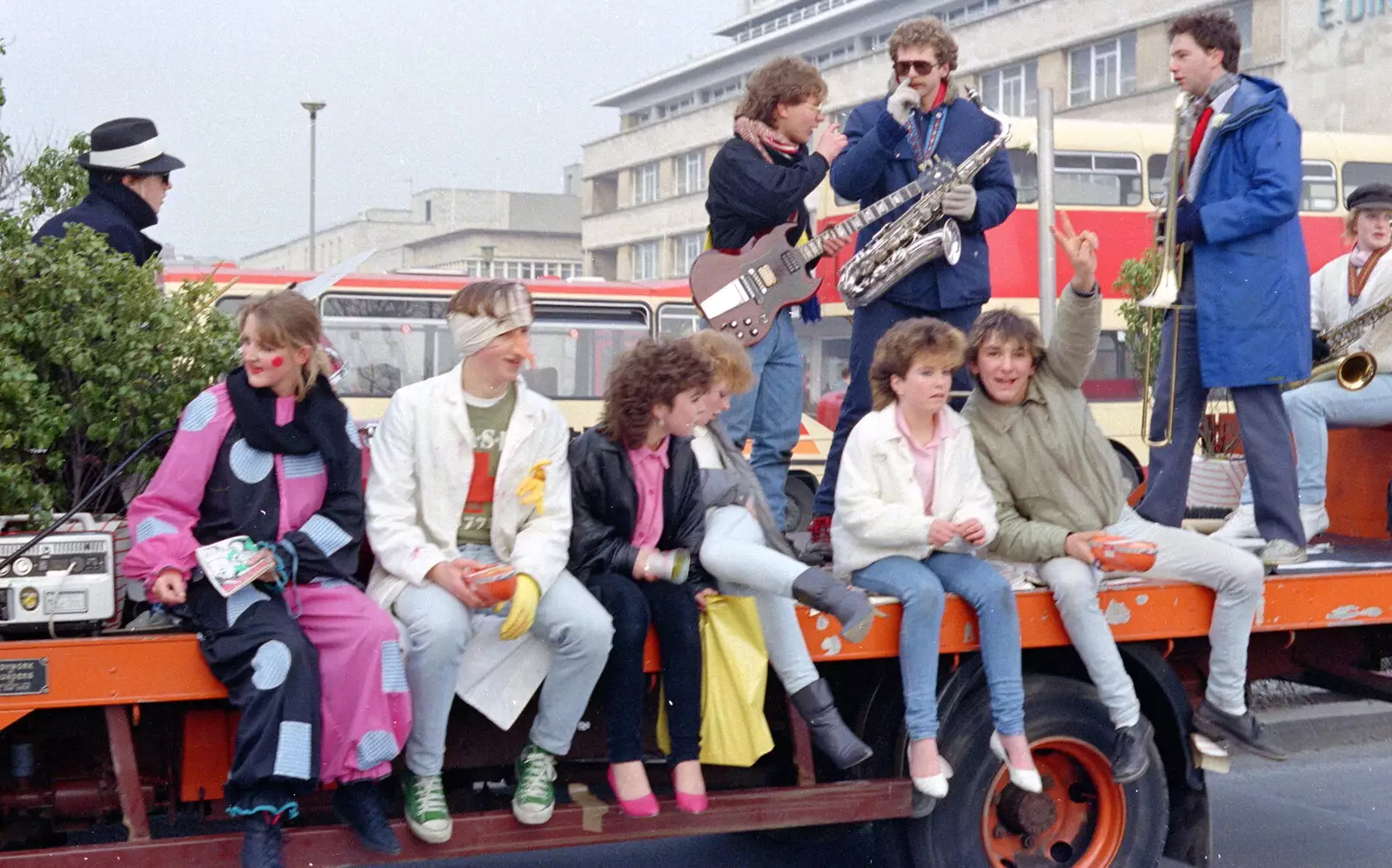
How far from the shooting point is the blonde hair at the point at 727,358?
4590 millimetres

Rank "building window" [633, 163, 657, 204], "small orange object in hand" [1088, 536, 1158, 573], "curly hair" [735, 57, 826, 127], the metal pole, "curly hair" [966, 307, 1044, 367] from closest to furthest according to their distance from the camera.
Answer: "small orange object in hand" [1088, 536, 1158, 573], "curly hair" [966, 307, 1044, 367], "curly hair" [735, 57, 826, 127], the metal pole, "building window" [633, 163, 657, 204]

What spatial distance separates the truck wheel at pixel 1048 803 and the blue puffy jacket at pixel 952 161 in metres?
1.75

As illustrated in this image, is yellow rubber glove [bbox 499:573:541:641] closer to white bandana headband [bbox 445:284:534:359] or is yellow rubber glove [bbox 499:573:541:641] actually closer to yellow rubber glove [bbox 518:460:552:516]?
yellow rubber glove [bbox 518:460:552:516]

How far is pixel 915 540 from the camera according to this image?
4.48 metres

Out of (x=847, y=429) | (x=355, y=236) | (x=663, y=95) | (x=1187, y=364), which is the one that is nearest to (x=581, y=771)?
(x=847, y=429)

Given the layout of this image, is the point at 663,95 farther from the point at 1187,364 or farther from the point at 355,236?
the point at 1187,364

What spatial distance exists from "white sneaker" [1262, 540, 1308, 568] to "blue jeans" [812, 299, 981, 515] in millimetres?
1266

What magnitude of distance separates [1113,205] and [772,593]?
618 inches

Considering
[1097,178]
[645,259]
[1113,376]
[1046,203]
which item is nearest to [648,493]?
[1046,203]

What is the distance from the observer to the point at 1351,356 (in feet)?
20.1

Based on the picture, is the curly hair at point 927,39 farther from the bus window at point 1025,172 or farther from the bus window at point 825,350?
the bus window at point 825,350

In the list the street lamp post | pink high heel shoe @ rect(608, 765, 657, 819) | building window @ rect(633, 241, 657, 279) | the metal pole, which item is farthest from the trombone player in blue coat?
building window @ rect(633, 241, 657, 279)

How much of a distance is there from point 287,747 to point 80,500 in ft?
3.38

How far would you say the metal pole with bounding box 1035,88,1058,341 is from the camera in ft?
31.1
